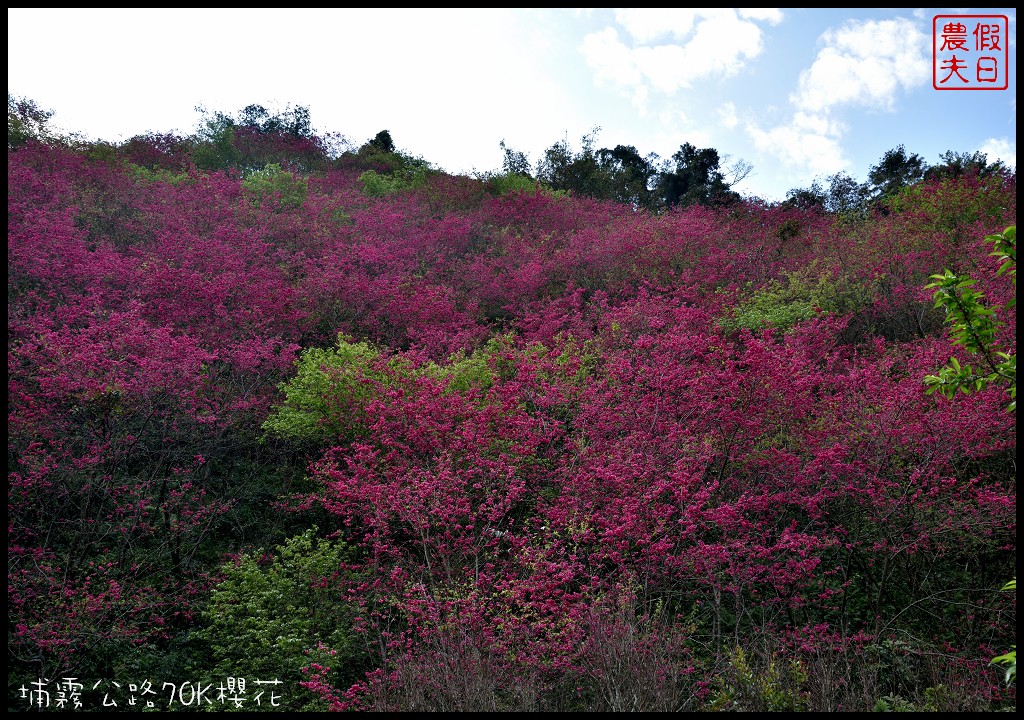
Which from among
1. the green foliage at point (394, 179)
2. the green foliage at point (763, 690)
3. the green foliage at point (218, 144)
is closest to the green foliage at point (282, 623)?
the green foliage at point (763, 690)

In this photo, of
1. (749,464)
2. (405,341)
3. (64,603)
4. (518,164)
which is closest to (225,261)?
(405,341)

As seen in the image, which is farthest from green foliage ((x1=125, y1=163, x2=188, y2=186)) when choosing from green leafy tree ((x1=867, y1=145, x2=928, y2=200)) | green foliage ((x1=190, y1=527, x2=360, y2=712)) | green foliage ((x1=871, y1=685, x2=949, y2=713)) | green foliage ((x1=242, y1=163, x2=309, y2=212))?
green leafy tree ((x1=867, y1=145, x2=928, y2=200))

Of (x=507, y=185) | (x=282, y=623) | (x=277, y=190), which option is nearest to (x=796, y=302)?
(x=282, y=623)

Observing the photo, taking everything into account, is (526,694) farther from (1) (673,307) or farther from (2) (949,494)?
(1) (673,307)

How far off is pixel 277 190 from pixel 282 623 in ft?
52.4

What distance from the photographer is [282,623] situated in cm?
646

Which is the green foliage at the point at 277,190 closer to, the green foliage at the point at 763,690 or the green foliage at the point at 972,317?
the green foliage at the point at 763,690

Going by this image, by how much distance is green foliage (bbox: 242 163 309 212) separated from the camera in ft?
60.6

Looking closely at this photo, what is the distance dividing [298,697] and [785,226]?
18179 mm

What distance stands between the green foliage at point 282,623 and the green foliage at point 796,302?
9142mm

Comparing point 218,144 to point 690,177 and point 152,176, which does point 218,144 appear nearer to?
point 152,176

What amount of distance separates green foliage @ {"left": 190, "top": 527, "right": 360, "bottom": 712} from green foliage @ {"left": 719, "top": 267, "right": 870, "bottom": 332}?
30.0ft

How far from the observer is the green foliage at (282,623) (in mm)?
6062

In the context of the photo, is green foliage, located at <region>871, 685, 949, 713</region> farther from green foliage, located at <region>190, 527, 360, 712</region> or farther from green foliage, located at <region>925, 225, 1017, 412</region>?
green foliage, located at <region>190, 527, 360, 712</region>
